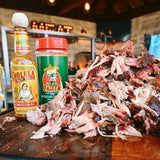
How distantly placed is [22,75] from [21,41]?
95 millimetres

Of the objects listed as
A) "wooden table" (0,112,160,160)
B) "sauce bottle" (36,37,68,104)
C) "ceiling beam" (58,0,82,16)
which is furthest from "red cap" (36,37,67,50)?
"ceiling beam" (58,0,82,16)

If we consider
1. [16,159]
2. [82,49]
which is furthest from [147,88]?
[82,49]

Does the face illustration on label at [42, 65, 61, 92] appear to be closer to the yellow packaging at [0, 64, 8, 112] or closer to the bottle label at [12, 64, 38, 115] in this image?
the bottle label at [12, 64, 38, 115]

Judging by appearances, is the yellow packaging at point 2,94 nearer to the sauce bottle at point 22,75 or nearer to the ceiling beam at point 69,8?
the sauce bottle at point 22,75

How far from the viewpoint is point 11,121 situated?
0.51 m

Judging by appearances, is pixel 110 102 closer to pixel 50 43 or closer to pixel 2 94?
pixel 50 43

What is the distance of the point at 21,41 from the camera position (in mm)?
512

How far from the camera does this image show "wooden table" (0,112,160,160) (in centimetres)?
32

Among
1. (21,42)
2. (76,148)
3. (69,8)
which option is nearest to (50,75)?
(21,42)

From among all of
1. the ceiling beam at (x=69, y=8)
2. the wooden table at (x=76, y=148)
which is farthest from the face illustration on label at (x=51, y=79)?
the ceiling beam at (x=69, y=8)

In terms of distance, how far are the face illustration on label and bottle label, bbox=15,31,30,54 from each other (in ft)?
0.26

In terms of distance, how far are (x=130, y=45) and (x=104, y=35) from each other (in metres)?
4.29

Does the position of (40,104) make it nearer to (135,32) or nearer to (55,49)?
(55,49)

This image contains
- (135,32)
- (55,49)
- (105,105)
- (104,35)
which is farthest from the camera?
(104,35)
